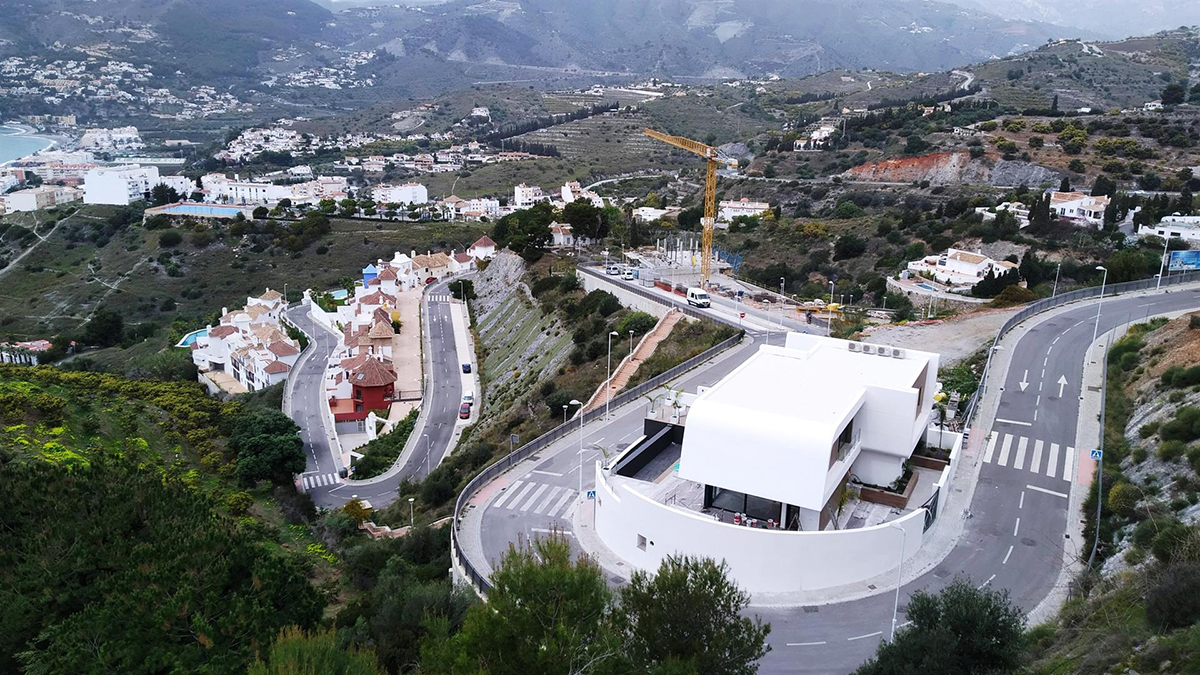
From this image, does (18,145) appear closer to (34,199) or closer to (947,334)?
(34,199)

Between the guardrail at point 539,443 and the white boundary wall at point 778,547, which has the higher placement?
the white boundary wall at point 778,547

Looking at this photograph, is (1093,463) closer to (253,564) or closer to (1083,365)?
(1083,365)

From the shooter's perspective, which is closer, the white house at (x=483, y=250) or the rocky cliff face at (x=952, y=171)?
the rocky cliff face at (x=952, y=171)

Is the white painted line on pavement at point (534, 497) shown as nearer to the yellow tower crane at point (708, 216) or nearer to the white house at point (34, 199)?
the yellow tower crane at point (708, 216)

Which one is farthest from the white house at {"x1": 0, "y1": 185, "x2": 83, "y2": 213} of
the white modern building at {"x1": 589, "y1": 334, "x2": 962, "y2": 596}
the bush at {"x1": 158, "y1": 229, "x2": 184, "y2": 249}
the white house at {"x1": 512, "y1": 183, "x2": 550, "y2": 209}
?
the white modern building at {"x1": 589, "y1": 334, "x2": 962, "y2": 596}

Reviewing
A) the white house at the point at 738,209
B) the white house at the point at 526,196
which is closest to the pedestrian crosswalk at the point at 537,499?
the white house at the point at 738,209

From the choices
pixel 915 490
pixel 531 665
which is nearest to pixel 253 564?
pixel 531 665

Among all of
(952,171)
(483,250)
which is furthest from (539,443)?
(952,171)

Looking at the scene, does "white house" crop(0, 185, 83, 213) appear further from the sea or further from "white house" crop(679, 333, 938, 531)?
Answer: "white house" crop(679, 333, 938, 531)
